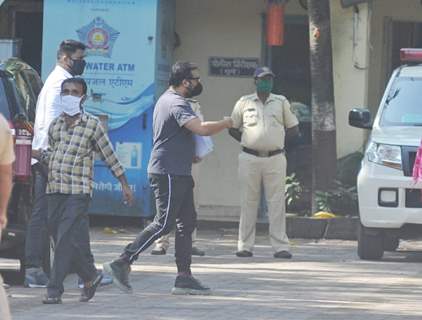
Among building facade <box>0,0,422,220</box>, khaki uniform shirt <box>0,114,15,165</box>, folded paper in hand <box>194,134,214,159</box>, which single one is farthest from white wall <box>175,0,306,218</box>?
khaki uniform shirt <box>0,114,15,165</box>

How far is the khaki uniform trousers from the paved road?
9.5 inches

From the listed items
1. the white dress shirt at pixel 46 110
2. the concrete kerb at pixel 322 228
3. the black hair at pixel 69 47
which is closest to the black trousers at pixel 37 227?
the white dress shirt at pixel 46 110

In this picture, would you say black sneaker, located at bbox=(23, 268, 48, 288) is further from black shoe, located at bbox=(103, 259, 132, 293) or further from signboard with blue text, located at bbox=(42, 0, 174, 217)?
signboard with blue text, located at bbox=(42, 0, 174, 217)

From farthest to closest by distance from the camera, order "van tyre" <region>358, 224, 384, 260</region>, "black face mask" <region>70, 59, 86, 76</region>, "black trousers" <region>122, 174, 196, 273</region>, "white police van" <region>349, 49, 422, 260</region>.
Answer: "van tyre" <region>358, 224, 384, 260</region> → "white police van" <region>349, 49, 422, 260</region> → "black face mask" <region>70, 59, 86, 76</region> → "black trousers" <region>122, 174, 196, 273</region>

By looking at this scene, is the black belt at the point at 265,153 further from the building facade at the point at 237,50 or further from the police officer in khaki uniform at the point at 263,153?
the building facade at the point at 237,50

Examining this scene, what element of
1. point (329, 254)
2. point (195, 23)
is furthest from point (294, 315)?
point (195, 23)

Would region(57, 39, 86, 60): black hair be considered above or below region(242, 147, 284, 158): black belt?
above

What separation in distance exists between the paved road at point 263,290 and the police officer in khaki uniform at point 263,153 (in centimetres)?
32

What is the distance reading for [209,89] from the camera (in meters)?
17.3

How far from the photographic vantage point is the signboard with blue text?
1598 centimetres

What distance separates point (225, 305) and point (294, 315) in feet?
2.29

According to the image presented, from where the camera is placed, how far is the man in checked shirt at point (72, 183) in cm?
1016

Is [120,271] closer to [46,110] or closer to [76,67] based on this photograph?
[46,110]

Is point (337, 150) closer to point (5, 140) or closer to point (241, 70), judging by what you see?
point (241, 70)
